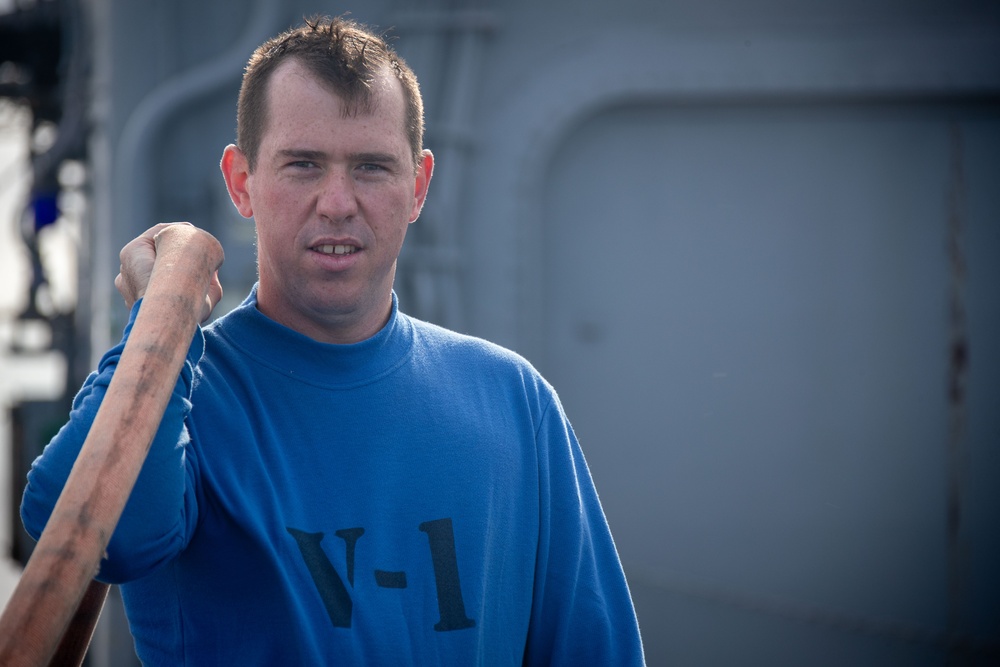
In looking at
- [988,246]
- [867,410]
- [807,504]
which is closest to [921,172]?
[988,246]

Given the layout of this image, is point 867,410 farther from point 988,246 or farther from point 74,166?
point 74,166

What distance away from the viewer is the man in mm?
1265

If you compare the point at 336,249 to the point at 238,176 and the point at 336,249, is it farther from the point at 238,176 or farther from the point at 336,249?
the point at 238,176

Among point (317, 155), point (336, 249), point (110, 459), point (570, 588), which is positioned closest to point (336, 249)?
point (336, 249)

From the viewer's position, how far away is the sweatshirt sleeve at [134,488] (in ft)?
3.54

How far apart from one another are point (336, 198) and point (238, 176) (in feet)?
0.69

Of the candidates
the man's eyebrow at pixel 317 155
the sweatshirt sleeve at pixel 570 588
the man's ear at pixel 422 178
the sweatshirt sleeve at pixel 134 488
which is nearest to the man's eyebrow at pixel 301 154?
the man's eyebrow at pixel 317 155

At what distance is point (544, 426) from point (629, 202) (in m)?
2.47

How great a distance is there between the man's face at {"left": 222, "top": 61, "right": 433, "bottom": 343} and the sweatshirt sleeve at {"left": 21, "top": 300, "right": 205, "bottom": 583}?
294 millimetres

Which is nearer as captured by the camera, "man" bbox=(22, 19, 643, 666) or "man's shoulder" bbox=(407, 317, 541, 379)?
"man" bbox=(22, 19, 643, 666)

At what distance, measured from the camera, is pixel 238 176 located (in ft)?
4.83

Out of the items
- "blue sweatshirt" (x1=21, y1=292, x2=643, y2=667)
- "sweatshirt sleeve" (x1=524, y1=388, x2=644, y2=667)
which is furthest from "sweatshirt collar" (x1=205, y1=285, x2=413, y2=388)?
"sweatshirt sleeve" (x1=524, y1=388, x2=644, y2=667)

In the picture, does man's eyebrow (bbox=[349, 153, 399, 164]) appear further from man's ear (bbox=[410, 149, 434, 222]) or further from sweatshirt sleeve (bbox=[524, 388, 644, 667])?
sweatshirt sleeve (bbox=[524, 388, 644, 667])

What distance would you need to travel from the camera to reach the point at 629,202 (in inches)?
154
